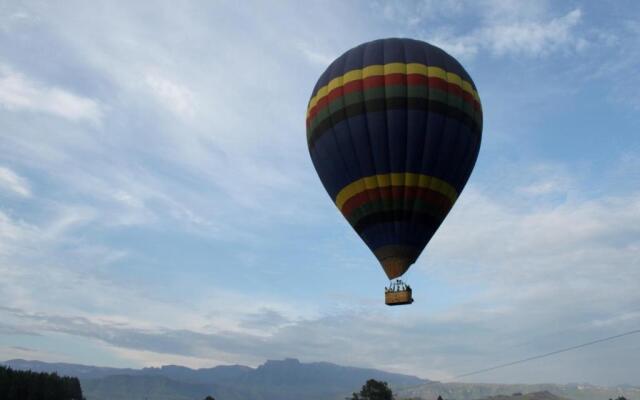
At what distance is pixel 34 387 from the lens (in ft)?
463

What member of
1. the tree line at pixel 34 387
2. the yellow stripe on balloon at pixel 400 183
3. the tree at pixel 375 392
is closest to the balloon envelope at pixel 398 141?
the yellow stripe on balloon at pixel 400 183

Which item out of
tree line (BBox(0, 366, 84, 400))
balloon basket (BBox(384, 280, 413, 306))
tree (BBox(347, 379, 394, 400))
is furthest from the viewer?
tree line (BBox(0, 366, 84, 400))

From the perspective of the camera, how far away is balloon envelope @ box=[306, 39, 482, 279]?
119 feet

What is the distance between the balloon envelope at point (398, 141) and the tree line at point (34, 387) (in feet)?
427

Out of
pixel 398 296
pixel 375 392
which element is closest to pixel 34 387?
pixel 375 392

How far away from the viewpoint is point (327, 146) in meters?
39.2

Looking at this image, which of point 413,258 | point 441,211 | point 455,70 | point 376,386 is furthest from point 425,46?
point 376,386

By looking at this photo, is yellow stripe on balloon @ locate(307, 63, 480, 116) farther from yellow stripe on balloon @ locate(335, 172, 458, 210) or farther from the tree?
the tree

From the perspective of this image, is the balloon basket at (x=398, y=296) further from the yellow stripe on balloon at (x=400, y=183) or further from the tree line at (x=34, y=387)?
the tree line at (x=34, y=387)

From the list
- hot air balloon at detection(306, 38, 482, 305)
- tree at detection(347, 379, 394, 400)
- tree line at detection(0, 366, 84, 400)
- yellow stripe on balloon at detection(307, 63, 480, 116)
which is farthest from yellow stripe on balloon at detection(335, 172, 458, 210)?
tree line at detection(0, 366, 84, 400)

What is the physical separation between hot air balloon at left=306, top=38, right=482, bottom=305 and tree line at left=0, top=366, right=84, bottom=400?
13027 centimetres

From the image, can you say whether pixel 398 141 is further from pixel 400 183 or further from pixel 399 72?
pixel 399 72

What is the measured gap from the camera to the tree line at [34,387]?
133 m

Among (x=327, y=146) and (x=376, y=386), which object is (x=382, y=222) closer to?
(x=327, y=146)
